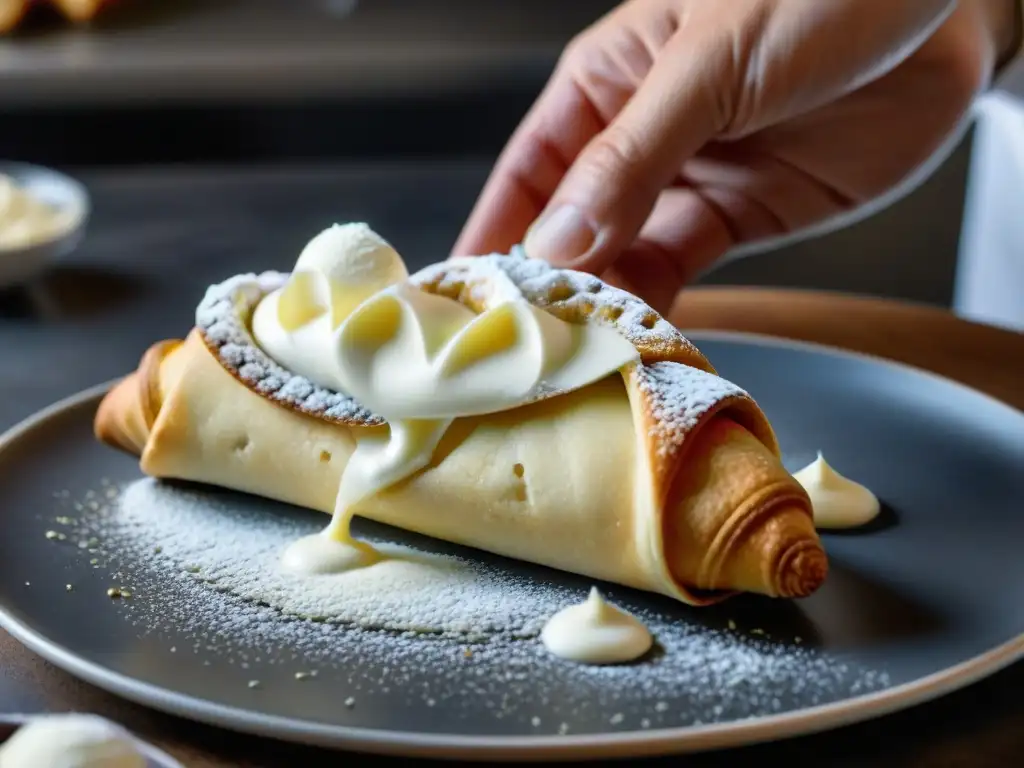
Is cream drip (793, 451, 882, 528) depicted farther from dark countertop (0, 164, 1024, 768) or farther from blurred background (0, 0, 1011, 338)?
blurred background (0, 0, 1011, 338)

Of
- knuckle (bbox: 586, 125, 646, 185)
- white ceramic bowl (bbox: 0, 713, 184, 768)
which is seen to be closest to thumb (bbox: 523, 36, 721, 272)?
knuckle (bbox: 586, 125, 646, 185)

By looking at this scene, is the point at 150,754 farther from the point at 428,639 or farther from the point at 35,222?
the point at 35,222

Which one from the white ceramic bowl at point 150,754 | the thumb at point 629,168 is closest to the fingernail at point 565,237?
the thumb at point 629,168


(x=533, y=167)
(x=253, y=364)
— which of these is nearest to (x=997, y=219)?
(x=533, y=167)

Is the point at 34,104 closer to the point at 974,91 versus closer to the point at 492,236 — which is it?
the point at 492,236

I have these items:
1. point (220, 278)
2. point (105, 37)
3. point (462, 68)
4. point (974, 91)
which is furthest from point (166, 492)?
point (105, 37)

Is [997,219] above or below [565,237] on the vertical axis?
below

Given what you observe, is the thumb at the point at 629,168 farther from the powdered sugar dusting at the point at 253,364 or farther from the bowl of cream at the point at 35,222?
the bowl of cream at the point at 35,222
